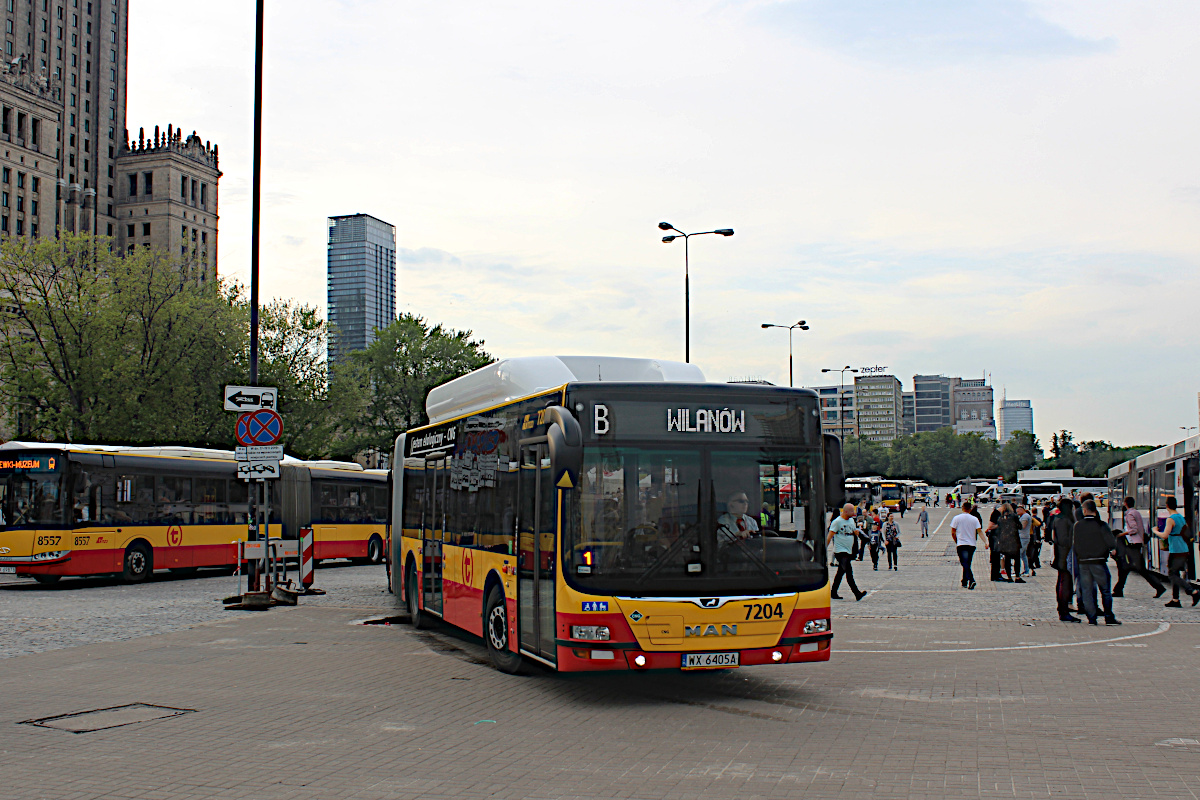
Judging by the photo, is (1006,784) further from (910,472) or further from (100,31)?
(910,472)

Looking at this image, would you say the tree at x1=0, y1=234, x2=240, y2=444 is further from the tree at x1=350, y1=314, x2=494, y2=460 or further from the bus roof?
the bus roof

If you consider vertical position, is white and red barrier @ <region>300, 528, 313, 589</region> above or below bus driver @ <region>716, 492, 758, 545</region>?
below

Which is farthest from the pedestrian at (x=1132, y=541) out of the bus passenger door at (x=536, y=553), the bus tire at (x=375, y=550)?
the bus tire at (x=375, y=550)

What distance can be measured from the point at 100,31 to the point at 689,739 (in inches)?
5845

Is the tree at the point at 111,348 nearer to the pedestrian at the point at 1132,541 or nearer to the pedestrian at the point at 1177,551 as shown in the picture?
the pedestrian at the point at 1132,541

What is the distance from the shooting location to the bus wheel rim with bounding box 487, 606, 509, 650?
10914mm

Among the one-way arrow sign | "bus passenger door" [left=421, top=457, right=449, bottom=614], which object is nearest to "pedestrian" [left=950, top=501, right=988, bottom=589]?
"bus passenger door" [left=421, top=457, right=449, bottom=614]

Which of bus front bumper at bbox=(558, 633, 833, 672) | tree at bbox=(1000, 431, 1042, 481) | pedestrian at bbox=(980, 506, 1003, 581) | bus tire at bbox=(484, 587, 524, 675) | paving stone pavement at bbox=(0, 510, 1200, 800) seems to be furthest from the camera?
tree at bbox=(1000, 431, 1042, 481)

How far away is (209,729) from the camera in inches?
328

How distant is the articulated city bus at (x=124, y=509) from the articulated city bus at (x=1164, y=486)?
18878 millimetres

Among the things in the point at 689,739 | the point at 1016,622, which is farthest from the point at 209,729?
the point at 1016,622

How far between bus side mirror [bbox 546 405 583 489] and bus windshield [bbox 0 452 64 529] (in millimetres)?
16449

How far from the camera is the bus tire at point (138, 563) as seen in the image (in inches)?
907

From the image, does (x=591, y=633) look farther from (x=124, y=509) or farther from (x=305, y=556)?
(x=124, y=509)
